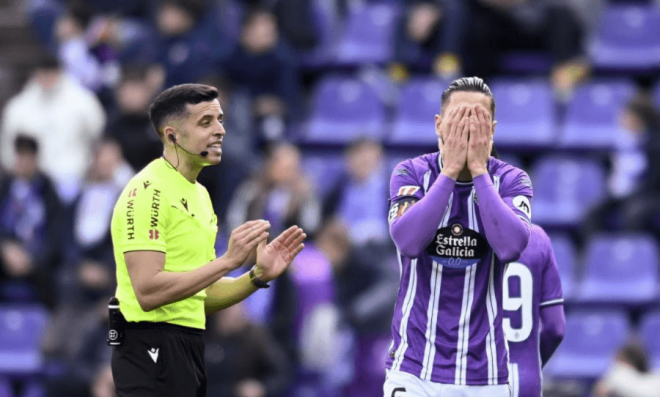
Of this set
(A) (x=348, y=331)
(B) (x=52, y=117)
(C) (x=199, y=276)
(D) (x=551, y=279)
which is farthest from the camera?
(B) (x=52, y=117)

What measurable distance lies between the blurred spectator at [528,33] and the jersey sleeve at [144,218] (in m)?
8.51

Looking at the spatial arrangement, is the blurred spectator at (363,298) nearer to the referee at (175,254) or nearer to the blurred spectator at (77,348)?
the blurred spectator at (77,348)

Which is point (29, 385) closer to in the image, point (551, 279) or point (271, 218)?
point (271, 218)

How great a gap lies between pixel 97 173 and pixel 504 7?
465cm

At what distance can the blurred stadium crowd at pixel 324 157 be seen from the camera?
1234cm

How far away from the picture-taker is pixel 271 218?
1281 centimetres

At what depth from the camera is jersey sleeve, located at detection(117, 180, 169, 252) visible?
621 centimetres

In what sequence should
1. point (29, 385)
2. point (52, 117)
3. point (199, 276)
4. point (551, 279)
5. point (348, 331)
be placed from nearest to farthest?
point (199, 276), point (551, 279), point (348, 331), point (29, 385), point (52, 117)

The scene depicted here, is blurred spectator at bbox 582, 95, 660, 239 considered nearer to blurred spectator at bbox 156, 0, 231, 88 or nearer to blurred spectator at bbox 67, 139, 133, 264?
blurred spectator at bbox 156, 0, 231, 88

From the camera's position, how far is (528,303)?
7.00 metres

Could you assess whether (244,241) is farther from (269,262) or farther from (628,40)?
(628,40)

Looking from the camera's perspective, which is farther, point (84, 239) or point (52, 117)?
point (52, 117)

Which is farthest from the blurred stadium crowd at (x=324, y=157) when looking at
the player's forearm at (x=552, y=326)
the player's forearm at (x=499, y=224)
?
the player's forearm at (x=499, y=224)

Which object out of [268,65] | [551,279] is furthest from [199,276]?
[268,65]
